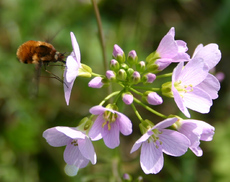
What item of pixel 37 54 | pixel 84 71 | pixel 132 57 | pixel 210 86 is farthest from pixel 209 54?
pixel 37 54

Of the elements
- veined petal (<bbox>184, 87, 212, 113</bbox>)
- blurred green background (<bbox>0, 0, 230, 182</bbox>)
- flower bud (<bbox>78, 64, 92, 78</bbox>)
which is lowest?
blurred green background (<bbox>0, 0, 230, 182</bbox>)

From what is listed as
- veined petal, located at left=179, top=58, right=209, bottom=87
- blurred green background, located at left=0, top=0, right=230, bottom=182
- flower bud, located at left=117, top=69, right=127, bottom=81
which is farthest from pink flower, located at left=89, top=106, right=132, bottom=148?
blurred green background, located at left=0, top=0, right=230, bottom=182

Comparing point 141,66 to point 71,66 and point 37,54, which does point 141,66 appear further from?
point 37,54

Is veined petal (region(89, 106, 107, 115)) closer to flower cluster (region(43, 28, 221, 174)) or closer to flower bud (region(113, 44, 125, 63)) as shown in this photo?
flower cluster (region(43, 28, 221, 174))

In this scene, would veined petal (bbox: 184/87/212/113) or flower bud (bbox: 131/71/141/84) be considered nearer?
veined petal (bbox: 184/87/212/113)

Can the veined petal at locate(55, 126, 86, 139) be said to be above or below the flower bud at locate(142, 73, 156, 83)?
below

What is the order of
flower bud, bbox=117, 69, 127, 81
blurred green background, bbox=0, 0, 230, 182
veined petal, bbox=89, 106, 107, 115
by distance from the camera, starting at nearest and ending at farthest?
1. veined petal, bbox=89, 106, 107, 115
2. flower bud, bbox=117, 69, 127, 81
3. blurred green background, bbox=0, 0, 230, 182

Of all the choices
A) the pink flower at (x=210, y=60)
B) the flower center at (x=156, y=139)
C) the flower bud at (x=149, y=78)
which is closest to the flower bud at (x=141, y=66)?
the flower bud at (x=149, y=78)
